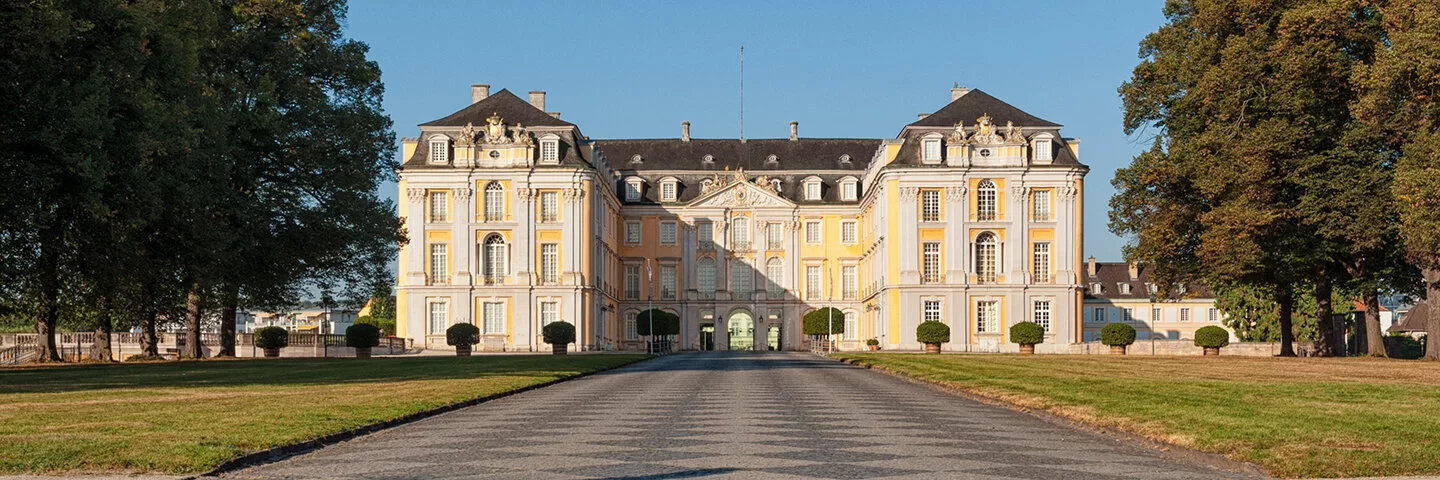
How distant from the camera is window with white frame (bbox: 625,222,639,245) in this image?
96812 mm

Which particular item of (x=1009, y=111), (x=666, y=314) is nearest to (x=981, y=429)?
(x=1009, y=111)

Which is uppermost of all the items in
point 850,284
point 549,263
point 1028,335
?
point 549,263

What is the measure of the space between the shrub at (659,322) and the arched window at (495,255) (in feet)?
40.9

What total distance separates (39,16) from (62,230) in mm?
5275

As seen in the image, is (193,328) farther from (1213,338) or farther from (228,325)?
(1213,338)

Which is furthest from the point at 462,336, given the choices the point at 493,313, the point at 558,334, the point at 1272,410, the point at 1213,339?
the point at 1272,410

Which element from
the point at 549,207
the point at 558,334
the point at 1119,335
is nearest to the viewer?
the point at 1119,335

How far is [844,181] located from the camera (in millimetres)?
96688

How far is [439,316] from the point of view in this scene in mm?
82812

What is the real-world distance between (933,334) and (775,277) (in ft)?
67.9

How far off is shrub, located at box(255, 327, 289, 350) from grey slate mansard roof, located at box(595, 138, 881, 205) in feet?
129

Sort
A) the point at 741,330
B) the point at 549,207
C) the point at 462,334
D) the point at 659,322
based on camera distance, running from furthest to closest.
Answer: the point at 741,330 → the point at 659,322 → the point at 549,207 → the point at 462,334

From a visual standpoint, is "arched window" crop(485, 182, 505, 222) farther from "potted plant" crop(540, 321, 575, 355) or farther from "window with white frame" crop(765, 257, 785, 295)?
"window with white frame" crop(765, 257, 785, 295)

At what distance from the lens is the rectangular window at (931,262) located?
269ft
